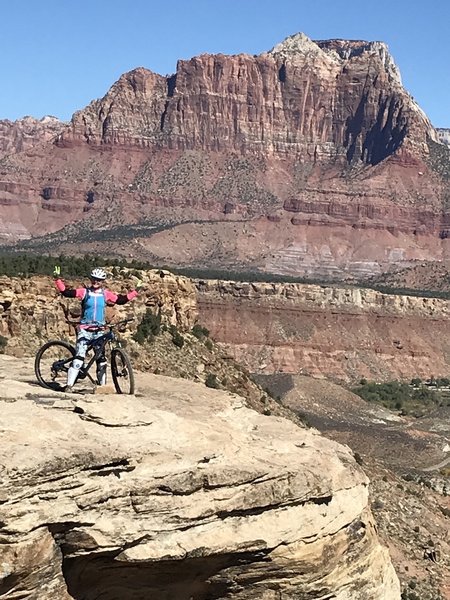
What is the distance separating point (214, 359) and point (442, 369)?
81.3 metres

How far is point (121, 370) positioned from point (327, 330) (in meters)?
96.8

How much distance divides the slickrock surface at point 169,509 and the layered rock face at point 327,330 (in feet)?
284

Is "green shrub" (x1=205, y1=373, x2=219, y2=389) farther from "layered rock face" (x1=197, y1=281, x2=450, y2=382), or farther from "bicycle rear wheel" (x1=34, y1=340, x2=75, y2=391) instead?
"layered rock face" (x1=197, y1=281, x2=450, y2=382)

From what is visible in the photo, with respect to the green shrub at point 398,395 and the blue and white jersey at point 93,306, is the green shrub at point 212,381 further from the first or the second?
the green shrub at point 398,395

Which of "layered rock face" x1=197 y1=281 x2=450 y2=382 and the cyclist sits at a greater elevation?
the cyclist

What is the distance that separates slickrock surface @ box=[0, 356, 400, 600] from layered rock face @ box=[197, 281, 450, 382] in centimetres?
8660

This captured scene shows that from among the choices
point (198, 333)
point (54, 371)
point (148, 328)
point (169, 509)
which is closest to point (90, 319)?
point (54, 371)

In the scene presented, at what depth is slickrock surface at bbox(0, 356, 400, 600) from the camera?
11.0m

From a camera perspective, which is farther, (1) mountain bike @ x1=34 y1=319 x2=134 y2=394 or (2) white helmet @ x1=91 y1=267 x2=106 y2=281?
(1) mountain bike @ x1=34 y1=319 x2=134 y2=394

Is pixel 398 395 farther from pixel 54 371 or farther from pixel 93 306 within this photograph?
pixel 93 306

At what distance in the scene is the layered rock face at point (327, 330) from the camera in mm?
105556

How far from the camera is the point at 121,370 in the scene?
15.5 metres

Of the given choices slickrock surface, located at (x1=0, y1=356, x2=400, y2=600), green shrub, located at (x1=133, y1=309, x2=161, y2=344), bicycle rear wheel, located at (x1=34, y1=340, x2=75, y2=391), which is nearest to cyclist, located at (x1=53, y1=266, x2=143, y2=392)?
bicycle rear wheel, located at (x1=34, y1=340, x2=75, y2=391)

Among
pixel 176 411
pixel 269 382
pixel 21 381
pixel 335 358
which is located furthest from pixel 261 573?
pixel 335 358
